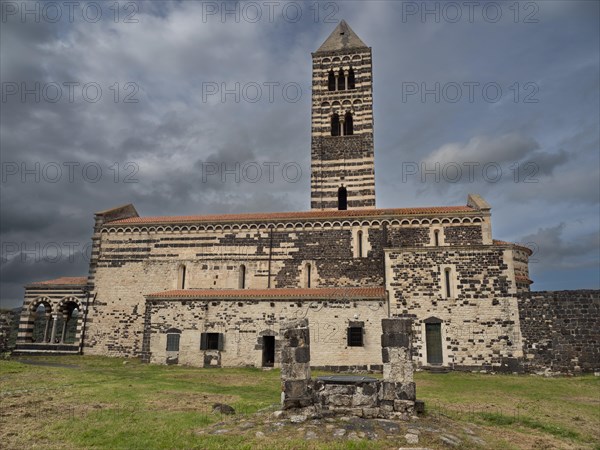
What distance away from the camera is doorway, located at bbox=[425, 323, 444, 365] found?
75.7 feet

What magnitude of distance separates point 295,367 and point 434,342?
46.4ft

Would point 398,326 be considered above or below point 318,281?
below

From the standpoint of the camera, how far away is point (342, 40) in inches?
1567

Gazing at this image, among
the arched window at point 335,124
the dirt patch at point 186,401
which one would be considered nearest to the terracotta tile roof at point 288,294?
the dirt patch at point 186,401

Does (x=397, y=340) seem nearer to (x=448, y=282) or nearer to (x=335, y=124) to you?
(x=448, y=282)

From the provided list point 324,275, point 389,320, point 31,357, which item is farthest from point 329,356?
point 31,357

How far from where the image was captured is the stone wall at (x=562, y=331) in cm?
2211

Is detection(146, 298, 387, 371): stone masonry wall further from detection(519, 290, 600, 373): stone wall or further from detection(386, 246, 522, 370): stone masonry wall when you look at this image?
detection(519, 290, 600, 373): stone wall

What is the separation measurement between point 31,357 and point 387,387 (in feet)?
91.1

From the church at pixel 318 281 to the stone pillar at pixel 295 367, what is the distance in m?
12.2

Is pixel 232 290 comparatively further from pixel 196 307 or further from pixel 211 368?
pixel 211 368

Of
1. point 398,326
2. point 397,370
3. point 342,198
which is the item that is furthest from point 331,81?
point 397,370

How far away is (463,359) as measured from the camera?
2278 centimetres

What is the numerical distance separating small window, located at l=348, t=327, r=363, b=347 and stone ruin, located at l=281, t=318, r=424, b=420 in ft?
39.2
